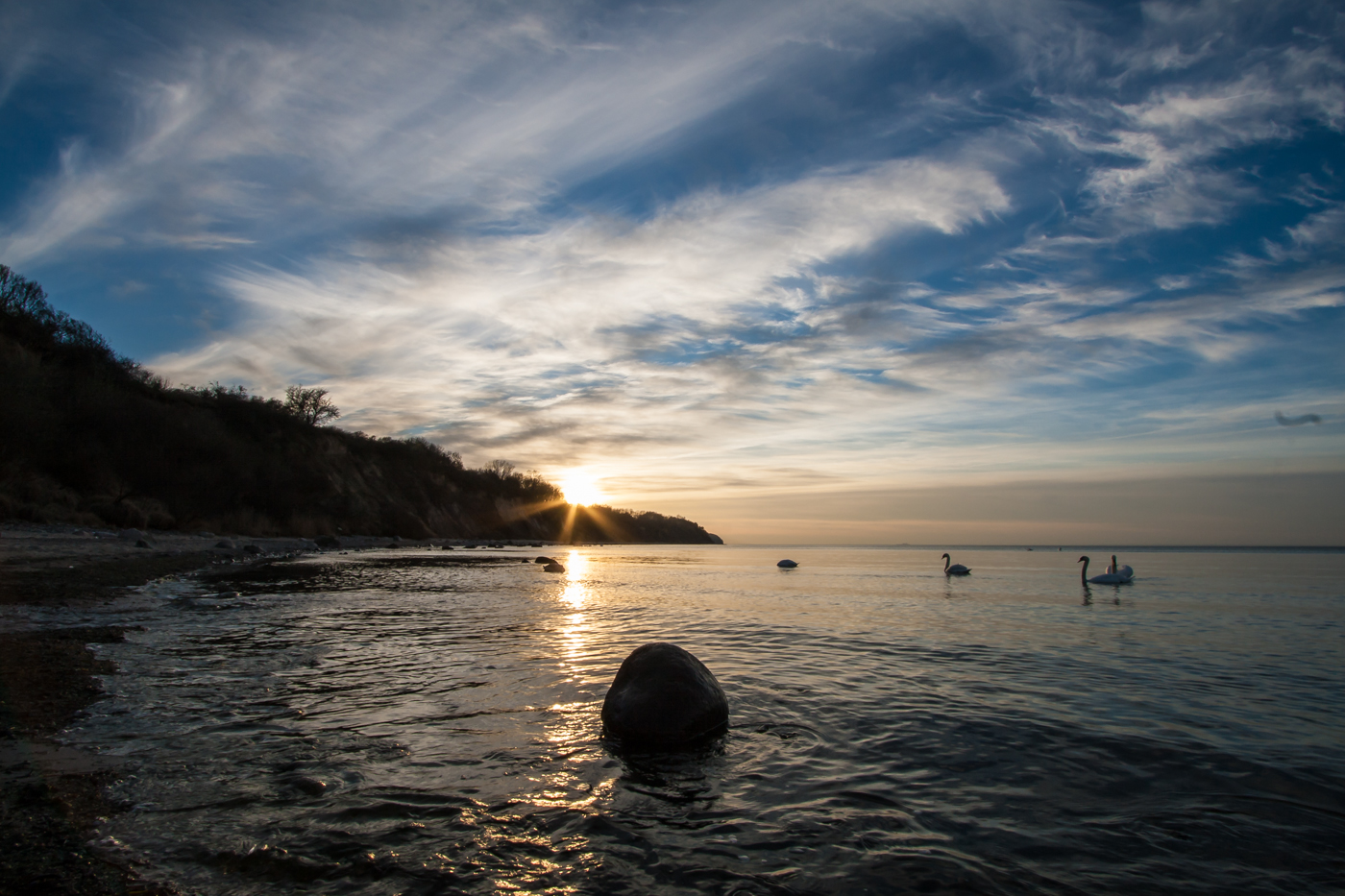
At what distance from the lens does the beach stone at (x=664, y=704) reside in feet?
Answer: 22.7

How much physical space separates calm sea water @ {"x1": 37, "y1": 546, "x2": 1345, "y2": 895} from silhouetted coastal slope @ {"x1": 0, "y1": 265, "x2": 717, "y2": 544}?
92.2 feet

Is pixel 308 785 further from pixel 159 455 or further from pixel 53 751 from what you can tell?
pixel 159 455

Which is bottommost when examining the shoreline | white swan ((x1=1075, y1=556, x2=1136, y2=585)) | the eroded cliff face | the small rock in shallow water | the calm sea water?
white swan ((x1=1075, y1=556, x2=1136, y2=585))

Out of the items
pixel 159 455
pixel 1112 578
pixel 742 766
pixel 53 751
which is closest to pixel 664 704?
pixel 742 766

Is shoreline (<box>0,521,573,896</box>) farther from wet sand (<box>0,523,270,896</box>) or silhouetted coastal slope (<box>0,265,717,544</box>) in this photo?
silhouetted coastal slope (<box>0,265,717,544</box>)

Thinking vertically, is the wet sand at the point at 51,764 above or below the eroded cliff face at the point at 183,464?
below

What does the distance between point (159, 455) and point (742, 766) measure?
48803mm

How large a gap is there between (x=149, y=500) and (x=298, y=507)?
2170 centimetres

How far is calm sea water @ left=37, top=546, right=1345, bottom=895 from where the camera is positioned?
415 cm

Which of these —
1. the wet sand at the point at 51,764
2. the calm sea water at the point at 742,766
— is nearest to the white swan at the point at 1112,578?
the calm sea water at the point at 742,766

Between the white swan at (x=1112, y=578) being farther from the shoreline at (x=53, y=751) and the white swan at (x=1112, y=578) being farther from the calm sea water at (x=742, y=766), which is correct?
the shoreline at (x=53, y=751)

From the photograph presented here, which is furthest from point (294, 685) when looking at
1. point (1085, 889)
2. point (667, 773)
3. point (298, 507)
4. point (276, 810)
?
point (298, 507)

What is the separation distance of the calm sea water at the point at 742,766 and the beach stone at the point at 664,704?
34 cm

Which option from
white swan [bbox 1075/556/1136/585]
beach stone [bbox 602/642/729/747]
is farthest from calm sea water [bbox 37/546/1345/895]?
white swan [bbox 1075/556/1136/585]
